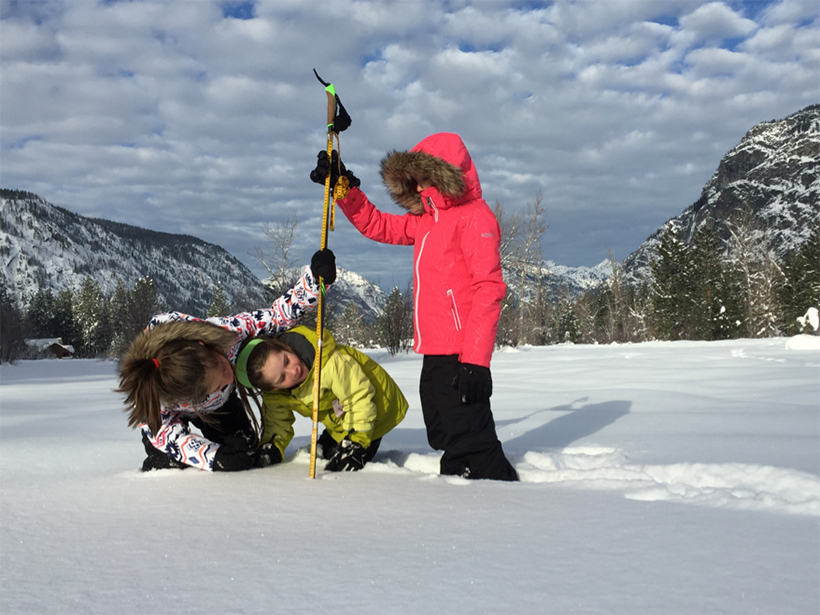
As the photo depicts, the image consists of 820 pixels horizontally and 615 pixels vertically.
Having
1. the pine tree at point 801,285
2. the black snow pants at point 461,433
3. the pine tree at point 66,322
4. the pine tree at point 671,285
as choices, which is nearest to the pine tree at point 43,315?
the pine tree at point 66,322

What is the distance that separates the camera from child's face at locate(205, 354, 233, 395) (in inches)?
88.9

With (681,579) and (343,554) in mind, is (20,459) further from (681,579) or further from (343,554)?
(681,579)

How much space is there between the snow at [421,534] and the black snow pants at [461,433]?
186mm

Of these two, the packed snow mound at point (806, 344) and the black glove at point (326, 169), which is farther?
the packed snow mound at point (806, 344)

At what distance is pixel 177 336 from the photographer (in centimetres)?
221

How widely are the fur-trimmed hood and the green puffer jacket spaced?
93cm

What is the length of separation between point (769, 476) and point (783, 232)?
149334 mm

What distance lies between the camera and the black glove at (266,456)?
8.32ft

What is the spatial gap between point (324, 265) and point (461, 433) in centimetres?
103

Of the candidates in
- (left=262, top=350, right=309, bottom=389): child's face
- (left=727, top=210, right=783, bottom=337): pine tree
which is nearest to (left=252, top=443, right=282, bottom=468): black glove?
(left=262, top=350, right=309, bottom=389): child's face

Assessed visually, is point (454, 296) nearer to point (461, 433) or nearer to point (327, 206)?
point (461, 433)

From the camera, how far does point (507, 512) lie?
163cm

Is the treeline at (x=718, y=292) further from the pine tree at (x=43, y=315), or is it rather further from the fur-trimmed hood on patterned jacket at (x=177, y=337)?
the pine tree at (x=43, y=315)

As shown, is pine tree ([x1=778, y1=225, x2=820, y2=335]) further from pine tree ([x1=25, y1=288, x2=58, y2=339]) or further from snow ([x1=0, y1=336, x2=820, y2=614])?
pine tree ([x1=25, y1=288, x2=58, y2=339])
